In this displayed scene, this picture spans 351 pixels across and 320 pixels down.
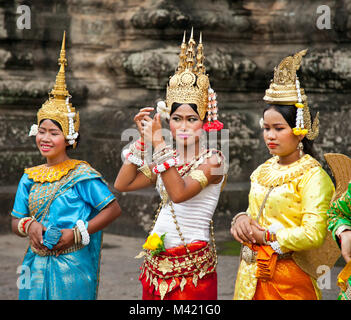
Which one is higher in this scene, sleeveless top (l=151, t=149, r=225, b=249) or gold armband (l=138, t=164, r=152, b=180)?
gold armband (l=138, t=164, r=152, b=180)

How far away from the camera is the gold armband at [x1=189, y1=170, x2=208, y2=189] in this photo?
3.79 m

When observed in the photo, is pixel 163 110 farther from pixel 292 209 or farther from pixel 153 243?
pixel 292 209

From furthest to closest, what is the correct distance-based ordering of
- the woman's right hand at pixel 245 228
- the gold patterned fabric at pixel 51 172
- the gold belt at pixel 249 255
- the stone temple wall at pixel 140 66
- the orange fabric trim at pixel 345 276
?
1. the stone temple wall at pixel 140 66
2. the gold patterned fabric at pixel 51 172
3. the gold belt at pixel 249 255
4. the woman's right hand at pixel 245 228
5. the orange fabric trim at pixel 345 276

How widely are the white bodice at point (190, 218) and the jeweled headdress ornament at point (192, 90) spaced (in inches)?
15.8

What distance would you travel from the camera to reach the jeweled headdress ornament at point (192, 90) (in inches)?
154

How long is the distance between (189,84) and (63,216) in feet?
3.58

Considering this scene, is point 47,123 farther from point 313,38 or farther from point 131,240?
point 313,38

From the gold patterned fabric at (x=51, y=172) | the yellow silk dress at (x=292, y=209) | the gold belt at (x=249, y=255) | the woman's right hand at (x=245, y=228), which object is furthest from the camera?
the gold patterned fabric at (x=51, y=172)

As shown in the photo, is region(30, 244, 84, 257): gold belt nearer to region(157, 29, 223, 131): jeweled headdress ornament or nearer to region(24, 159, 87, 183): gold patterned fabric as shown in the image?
region(24, 159, 87, 183): gold patterned fabric

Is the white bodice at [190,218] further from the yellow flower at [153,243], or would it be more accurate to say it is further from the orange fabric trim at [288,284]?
the orange fabric trim at [288,284]

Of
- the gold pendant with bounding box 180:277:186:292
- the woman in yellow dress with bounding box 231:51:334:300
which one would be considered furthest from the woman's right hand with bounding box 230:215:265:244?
the gold pendant with bounding box 180:277:186:292

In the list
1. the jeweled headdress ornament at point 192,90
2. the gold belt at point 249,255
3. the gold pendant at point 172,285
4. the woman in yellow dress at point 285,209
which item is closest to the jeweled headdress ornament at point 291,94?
the woman in yellow dress at point 285,209

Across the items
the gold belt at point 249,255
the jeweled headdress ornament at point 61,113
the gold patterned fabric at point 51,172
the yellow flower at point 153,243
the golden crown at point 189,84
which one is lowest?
the gold belt at point 249,255

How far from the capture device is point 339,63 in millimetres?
6812
